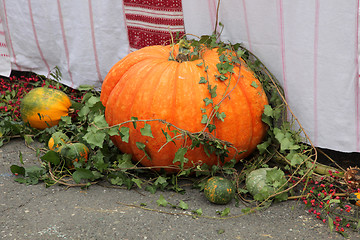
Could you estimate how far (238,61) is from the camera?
2555mm

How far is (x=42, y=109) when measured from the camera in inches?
120

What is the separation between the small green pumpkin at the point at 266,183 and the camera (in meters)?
2.24

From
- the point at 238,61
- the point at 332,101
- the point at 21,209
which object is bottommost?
the point at 21,209

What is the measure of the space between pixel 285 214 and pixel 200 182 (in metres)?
0.53

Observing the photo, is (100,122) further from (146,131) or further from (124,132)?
(146,131)

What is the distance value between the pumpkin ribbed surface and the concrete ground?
722mm

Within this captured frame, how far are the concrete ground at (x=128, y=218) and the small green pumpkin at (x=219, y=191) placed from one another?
0.04m

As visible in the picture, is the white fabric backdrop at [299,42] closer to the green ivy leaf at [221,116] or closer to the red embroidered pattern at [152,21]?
the red embroidered pattern at [152,21]

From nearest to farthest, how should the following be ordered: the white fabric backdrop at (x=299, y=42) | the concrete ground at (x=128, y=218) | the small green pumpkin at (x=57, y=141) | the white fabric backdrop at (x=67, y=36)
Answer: the concrete ground at (x=128, y=218) < the white fabric backdrop at (x=299, y=42) < the small green pumpkin at (x=57, y=141) < the white fabric backdrop at (x=67, y=36)

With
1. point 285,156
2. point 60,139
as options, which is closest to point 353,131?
point 285,156

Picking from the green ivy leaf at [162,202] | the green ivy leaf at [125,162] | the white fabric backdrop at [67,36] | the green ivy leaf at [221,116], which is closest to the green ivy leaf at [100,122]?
the green ivy leaf at [125,162]

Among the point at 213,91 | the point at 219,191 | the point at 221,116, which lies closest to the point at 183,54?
the point at 213,91

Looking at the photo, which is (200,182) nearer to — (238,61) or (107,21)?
(238,61)

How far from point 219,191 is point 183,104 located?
0.51 metres
